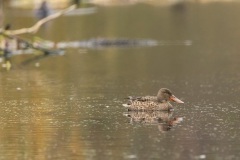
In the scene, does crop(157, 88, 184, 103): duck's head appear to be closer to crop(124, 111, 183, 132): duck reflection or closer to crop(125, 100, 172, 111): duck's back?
crop(125, 100, 172, 111): duck's back

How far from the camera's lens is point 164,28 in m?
51.4

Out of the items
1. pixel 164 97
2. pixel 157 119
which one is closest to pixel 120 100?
pixel 164 97

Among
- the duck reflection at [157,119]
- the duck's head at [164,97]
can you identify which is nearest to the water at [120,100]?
the duck reflection at [157,119]

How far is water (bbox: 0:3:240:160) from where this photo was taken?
55.0 ft

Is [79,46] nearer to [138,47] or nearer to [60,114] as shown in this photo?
[138,47]

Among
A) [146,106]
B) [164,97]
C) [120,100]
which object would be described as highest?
[164,97]

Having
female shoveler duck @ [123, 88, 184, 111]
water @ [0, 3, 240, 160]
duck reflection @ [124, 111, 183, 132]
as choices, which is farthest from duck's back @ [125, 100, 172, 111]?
water @ [0, 3, 240, 160]

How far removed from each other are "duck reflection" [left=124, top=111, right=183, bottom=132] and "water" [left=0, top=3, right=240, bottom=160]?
6 centimetres

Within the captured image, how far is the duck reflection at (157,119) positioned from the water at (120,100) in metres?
0.06

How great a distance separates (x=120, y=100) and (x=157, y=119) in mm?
2797

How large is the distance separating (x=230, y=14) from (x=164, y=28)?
12.1 metres

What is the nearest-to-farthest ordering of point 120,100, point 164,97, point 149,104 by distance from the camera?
1. point 149,104
2. point 164,97
3. point 120,100

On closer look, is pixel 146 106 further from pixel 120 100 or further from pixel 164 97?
pixel 120 100

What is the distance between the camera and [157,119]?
2009cm
